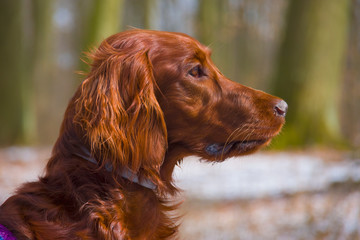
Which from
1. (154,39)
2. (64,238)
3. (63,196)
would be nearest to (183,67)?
(154,39)

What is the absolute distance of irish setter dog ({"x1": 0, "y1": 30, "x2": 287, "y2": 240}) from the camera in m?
2.06

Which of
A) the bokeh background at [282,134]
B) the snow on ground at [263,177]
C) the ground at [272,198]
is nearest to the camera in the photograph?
the ground at [272,198]

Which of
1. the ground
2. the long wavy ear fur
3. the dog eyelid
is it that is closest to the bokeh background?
the ground

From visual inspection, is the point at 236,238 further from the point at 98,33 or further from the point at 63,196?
the point at 98,33

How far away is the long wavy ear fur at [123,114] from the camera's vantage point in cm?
208

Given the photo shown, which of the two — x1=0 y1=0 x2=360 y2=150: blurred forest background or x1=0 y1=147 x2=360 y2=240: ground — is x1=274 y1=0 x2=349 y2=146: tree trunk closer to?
x1=0 y1=0 x2=360 y2=150: blurred forest background

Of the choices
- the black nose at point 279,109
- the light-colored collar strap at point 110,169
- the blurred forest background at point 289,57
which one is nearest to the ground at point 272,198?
the blurred forest background at point 289,57

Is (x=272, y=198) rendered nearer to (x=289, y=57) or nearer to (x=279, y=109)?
(x=279, y=109)

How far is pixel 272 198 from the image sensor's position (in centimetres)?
620

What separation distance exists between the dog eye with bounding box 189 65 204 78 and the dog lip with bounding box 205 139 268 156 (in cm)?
41

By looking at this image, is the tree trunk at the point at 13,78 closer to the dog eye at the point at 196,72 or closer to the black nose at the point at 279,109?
the dog eye at the point at 196,72

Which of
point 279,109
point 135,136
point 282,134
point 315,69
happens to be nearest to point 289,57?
point 315,69

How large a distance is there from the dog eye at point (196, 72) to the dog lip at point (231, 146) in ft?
1.34

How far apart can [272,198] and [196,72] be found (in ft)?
13.6
